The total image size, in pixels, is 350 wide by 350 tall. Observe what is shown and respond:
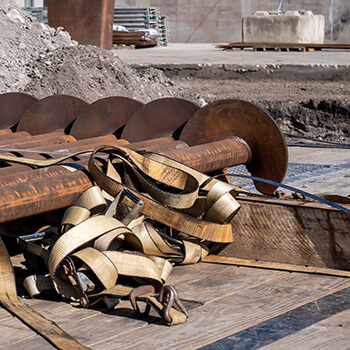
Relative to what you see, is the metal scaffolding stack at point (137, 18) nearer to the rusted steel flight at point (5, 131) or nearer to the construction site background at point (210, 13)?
the construction site background at point (210, 13)

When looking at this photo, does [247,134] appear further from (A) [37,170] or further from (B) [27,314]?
(B) [27,314]

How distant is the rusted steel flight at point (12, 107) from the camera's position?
20.4 feet

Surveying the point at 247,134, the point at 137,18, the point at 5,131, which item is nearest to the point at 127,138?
the point at 247,134

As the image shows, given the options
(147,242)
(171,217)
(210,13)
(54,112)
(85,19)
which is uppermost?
(210,13)

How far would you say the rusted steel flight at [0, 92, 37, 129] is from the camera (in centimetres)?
623

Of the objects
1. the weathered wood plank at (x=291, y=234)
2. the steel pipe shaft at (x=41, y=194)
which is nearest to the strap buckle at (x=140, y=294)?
the steel pipe shaft at (x=41, y=194)

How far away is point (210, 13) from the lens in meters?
37.6

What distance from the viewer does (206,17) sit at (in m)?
37.6

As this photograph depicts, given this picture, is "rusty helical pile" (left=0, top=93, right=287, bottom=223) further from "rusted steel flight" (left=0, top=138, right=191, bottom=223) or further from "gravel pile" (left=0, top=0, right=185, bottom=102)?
"gravel pile" (left=0, top=0, right=185, bottom=102)

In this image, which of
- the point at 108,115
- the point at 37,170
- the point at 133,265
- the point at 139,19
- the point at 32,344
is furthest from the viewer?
the point at 139,19

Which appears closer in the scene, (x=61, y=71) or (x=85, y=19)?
(x=61, y=71)

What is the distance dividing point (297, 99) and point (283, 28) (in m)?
15.4

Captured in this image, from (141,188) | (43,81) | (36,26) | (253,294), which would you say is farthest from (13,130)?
(36,26)

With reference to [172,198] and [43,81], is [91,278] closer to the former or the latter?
[172,198]
